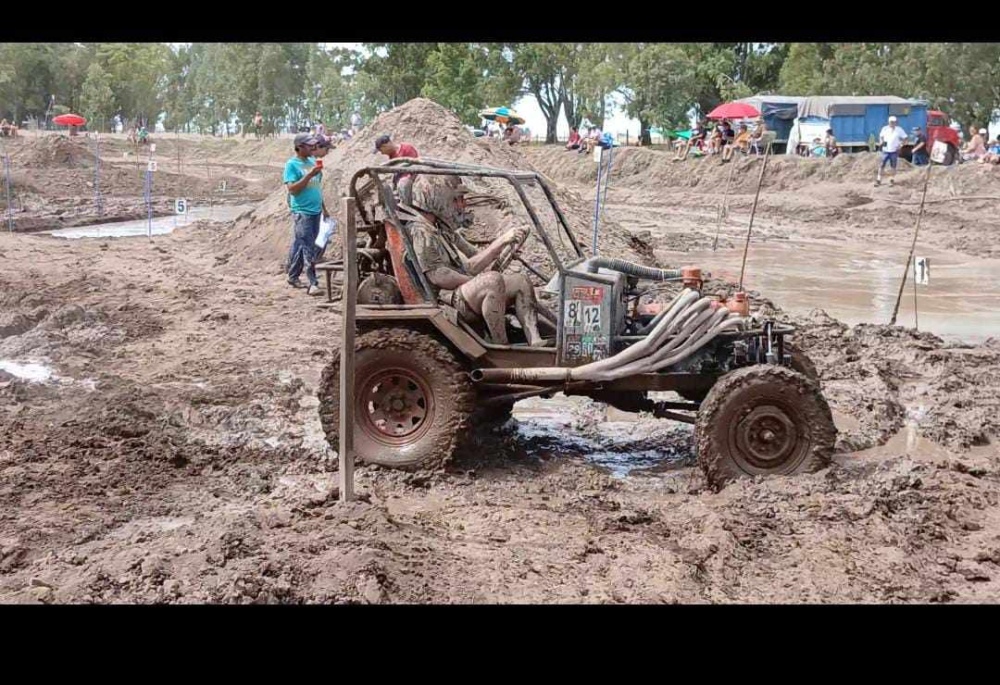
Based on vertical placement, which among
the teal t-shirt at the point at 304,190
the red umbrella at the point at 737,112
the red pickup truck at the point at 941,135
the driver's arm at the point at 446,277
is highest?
the red umbrella at the point at 737,112

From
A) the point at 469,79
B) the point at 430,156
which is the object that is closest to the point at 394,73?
the point at 469,79

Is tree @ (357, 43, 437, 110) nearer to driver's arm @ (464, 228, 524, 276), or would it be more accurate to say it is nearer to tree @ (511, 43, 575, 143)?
tree @ (511, 43, 575, 143)

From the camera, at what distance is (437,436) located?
6.60 m

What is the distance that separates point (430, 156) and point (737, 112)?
1997cm

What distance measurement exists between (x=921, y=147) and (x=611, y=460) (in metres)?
23.4

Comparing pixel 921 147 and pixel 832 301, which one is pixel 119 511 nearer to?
pixel 832 301

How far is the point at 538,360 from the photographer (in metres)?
6.72

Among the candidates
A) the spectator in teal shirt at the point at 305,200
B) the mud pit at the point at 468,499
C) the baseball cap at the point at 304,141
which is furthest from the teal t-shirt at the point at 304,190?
the mud pit at the point at 468,499

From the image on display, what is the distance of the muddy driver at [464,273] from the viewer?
6672 mm

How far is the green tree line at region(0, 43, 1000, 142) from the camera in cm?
3434

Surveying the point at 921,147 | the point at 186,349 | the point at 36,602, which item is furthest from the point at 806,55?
the point at 36,602

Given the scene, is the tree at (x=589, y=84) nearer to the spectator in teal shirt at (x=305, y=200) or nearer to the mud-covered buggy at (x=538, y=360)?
the spectator in teal shirt at (x=305, y=200)

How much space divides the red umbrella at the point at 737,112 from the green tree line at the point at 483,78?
3186 millimetres

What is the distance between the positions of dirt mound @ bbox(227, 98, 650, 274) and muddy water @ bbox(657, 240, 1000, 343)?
1.96 meters
